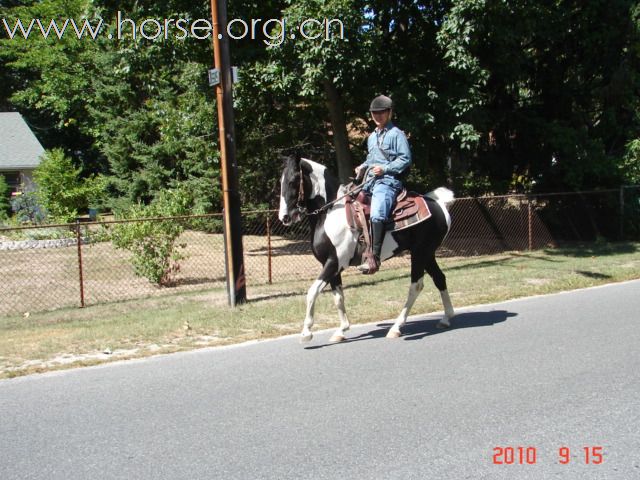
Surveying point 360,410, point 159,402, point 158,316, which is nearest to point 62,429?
point 159,402

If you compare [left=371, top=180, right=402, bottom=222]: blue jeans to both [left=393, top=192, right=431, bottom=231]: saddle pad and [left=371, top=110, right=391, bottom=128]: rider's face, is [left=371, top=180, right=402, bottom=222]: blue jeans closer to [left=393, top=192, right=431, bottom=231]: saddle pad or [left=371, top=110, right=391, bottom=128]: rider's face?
[left=393, top=192, right=431, bottom=231]: saddle pad

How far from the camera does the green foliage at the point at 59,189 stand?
24234 millimetres

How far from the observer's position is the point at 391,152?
7.29m

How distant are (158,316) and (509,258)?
30.6ft

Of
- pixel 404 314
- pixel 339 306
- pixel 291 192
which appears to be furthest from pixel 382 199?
pixel 404 314

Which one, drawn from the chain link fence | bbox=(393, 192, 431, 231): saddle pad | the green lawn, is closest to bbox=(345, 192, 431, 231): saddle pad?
bbox=(393, 192, 431, 231): saddle pad

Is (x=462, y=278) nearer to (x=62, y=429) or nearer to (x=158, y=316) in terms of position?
(x=158, y=316)

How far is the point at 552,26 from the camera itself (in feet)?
52.2

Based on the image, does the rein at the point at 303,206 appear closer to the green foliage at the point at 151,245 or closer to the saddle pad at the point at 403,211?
the saddle pad at the point at 403,211

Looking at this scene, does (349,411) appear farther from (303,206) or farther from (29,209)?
(29,209)

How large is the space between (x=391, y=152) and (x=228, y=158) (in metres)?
3.50

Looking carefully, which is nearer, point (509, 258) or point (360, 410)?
point (360, 410)
